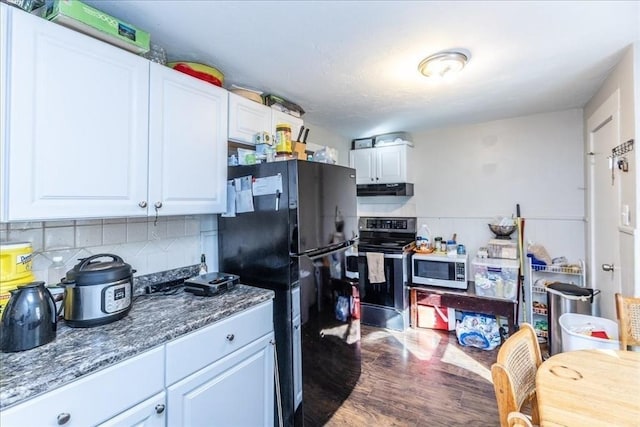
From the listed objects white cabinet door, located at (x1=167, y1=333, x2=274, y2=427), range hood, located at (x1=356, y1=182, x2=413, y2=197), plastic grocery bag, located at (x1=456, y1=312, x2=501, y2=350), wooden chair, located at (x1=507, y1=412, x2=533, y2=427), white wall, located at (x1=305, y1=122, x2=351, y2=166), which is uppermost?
white wall, located at (x1=305, y1=122, x2=351, y2=166)

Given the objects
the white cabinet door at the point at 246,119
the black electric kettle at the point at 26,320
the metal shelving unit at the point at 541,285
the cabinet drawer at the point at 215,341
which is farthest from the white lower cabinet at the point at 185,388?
the metal shelving unit at the point at 541,285

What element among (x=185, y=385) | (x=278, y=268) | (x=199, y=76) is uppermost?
(x=199, y=76)

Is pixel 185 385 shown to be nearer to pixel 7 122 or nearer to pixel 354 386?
pixel 7 122

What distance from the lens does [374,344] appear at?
3018 mm

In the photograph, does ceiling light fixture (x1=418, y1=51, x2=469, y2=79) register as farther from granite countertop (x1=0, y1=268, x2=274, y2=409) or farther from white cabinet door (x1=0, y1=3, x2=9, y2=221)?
white cabinet door (x1=0, y1=3, x2=9, y2=221)

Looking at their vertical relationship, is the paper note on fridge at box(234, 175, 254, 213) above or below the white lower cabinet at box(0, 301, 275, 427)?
above

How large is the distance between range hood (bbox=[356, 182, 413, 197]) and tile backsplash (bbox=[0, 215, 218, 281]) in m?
2.21

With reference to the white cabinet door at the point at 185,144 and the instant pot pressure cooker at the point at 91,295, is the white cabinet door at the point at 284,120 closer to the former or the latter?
the white cabinet door at the point at 185,144

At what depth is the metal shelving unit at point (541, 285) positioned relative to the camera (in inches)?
114

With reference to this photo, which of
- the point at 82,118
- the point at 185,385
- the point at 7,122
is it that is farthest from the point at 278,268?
the point at 7,122

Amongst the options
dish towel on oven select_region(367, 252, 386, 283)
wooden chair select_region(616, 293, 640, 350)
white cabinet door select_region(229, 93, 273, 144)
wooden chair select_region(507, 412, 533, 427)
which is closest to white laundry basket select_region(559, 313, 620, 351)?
wooden chair select_region(616, 293, 640, 350)

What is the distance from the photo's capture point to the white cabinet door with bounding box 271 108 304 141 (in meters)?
2.24

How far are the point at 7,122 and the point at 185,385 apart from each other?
1191 mm

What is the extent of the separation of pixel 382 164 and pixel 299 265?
2.43 meters
